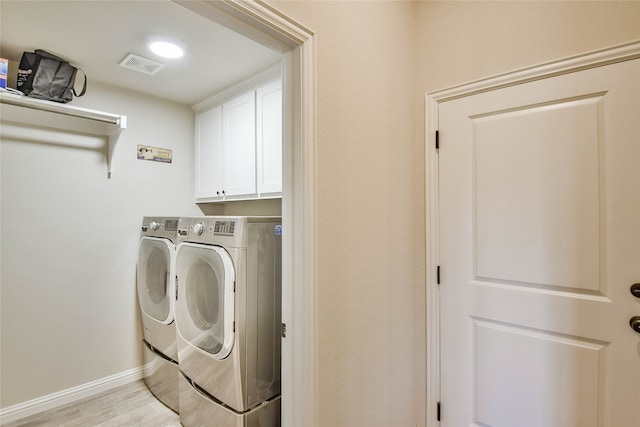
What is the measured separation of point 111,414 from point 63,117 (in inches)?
85.4

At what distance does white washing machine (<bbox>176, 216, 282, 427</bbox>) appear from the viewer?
4.93 feet

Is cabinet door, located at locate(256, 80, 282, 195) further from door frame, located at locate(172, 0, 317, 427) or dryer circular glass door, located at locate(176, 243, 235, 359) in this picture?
door frame, located at locate(172, 0, 317, 427)

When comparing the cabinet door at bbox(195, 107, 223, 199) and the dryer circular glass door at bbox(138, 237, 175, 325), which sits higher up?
the cabinet door at bbox(195, 107, 223, 199)

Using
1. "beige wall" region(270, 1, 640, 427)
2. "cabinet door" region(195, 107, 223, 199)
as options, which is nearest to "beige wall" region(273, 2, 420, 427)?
"beige wall" region(270, 1, 640, 427)

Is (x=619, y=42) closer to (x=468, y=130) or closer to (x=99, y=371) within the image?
(x=468, y=130)

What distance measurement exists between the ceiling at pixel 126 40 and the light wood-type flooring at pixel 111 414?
242 centimetres

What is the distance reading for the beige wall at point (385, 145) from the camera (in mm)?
1156

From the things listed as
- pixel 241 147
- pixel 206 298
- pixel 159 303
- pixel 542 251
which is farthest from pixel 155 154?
pixel 542 251

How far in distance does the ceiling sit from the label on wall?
527mm

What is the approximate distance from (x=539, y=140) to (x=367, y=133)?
2.60 feet

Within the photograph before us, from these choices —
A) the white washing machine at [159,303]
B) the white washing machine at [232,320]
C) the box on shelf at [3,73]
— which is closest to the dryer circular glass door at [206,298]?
the white washing machine at [232,320]

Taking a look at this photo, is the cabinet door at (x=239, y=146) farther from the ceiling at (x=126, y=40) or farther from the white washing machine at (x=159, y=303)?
the white washing machine at (x=159, y=303)

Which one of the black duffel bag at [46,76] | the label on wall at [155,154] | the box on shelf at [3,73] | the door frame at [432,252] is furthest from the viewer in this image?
the label on wall at [155,154]

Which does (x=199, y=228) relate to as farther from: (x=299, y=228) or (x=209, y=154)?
(x=209, y=154)
